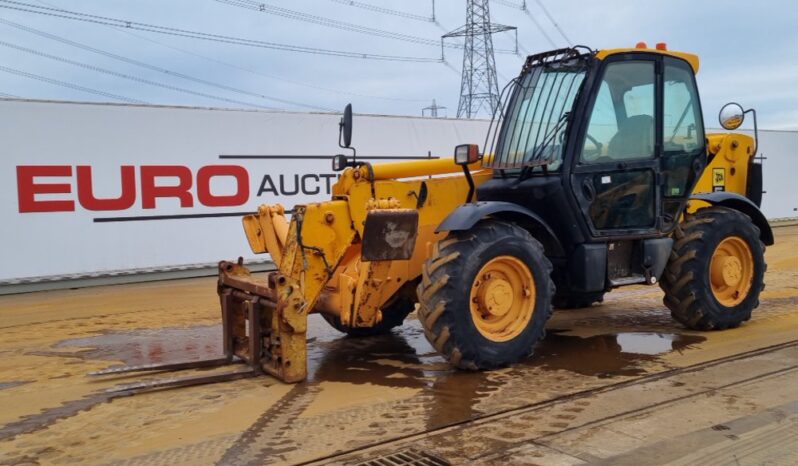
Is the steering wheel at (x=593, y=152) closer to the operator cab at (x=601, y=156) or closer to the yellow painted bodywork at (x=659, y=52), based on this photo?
the operator cab at (x=601, y=156)

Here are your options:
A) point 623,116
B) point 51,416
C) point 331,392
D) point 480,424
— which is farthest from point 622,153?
point 51,416

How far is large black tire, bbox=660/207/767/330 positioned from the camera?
6316 mm

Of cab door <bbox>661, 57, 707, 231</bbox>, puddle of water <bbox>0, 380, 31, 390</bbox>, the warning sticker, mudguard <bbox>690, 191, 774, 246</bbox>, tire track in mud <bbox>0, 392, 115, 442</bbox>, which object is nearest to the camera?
tire track in mud <bbox>0, 392, 115, 442</bbox>

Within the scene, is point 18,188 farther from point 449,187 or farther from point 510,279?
point 510,279

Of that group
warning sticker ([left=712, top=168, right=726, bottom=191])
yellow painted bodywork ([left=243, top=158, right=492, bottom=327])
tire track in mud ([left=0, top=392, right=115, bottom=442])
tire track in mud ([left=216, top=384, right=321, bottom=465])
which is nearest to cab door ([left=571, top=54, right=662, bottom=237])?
yellow painted bodywork ([left=243, top=158, right=492, bottom=327])

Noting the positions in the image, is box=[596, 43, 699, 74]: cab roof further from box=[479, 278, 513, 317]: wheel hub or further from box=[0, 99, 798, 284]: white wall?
box=[0, 99, 798, 284]: white wall

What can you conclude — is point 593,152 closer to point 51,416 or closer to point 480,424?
point 480,424

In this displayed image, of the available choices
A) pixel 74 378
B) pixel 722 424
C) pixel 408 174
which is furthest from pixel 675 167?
pixel 74 378

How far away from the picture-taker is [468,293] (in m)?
4.92

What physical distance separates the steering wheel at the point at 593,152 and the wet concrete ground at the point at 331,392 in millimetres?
1627

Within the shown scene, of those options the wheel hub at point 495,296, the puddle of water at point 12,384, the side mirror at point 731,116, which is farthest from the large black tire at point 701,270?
the puddle of water at point 12,384

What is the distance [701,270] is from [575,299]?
1132mm

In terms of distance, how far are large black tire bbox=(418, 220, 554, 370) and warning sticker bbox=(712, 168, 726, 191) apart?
2.98m

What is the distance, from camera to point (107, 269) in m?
11.5
